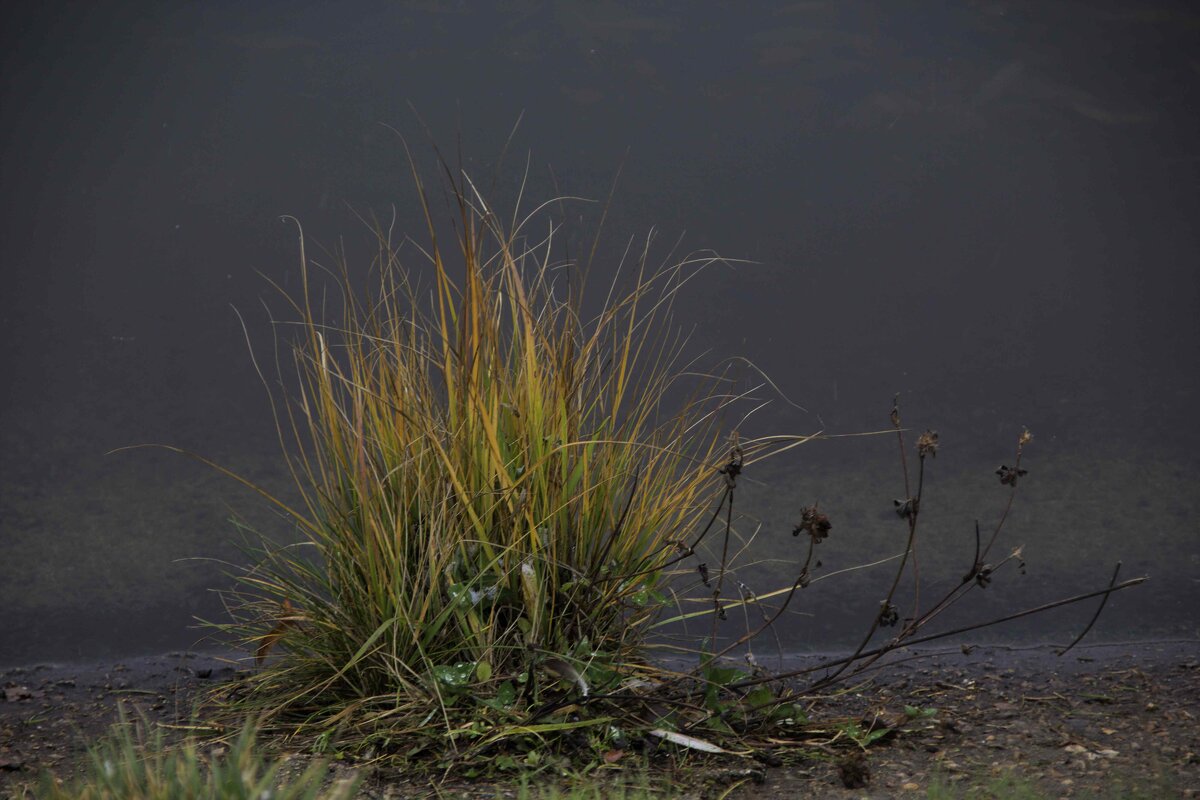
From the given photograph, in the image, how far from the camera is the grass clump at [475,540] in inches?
93.7

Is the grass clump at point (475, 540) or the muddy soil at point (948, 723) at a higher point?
the grass clump at point (475, 540)

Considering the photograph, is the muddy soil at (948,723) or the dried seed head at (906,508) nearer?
the muddy soil at (948,723)

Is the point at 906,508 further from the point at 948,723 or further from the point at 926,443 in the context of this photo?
the point at 948,723

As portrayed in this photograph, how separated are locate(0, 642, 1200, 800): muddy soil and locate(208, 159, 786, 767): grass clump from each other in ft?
0.74

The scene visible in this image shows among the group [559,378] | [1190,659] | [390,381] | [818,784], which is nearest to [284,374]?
[390,381]

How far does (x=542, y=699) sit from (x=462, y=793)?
29 cm

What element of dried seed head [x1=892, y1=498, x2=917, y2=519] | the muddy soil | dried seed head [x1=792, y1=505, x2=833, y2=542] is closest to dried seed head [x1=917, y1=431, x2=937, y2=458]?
dried seed head [x1=892, y1=498, x2=917, y2=519]

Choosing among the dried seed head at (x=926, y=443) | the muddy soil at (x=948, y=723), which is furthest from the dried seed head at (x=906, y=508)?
the muddy soil at (x=948, y=723)

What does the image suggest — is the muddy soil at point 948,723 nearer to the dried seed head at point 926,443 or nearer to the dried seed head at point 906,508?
the dried seed head at point 906,508

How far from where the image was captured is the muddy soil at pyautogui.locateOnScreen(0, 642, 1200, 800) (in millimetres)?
2211

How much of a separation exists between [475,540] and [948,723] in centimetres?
109

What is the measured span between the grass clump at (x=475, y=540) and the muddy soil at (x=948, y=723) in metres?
0.22

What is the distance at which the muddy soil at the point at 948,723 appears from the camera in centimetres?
221

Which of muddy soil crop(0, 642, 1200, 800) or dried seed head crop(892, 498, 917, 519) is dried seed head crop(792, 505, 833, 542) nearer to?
dried seed head crop(892, 498, 917, 519)
